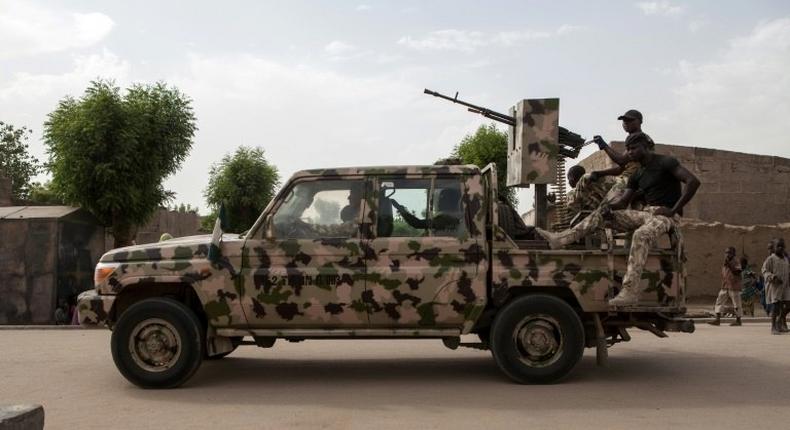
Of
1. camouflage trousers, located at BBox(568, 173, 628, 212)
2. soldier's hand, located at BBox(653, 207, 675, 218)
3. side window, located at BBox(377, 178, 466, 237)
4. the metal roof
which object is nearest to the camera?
side window, located at BBox(377, 178, 466, 237)

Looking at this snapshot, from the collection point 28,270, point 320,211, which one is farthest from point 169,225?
point 320,211

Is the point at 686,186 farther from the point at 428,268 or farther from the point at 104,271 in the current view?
the point at 104,271

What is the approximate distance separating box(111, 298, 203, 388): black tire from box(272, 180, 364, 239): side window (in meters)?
1.17

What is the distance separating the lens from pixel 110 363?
26.8 ft

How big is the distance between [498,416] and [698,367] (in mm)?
3314

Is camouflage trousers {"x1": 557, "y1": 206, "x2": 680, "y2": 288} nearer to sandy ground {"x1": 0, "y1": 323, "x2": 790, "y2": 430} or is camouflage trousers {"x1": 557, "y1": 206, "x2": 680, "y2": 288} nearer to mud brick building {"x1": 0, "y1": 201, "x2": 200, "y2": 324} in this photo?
sandy ground {"x1": 0, "y1": 323, "x2": 790, "y2": 430}

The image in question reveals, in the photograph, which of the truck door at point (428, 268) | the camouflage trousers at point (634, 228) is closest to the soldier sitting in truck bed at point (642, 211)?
the camouflage trousers at point (634, 228)

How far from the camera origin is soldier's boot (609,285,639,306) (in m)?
6.37

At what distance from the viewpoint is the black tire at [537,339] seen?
6445mm

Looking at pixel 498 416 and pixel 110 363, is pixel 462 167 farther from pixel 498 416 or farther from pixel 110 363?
pixel 110 363

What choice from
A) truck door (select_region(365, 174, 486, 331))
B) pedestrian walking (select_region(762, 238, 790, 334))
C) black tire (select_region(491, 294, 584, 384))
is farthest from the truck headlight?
pedestrian walking (select_region(762, 238, 790, 334))

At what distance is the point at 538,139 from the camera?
9.55 m

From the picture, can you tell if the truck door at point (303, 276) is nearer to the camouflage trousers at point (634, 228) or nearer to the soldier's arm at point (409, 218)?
the soldier's arm at point (409, 218)

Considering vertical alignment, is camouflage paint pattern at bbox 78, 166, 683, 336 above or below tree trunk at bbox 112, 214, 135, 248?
below
